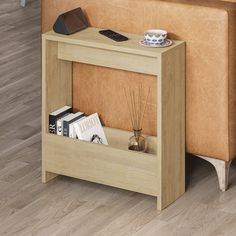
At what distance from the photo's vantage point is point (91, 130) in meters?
3.32

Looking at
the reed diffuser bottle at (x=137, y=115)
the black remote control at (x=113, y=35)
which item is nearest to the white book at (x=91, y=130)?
the reed diffuser bottle at (x=137, y=115)

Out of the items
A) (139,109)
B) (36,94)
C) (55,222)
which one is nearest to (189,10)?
(139,109)

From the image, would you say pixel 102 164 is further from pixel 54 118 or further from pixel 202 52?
pixel 202 52

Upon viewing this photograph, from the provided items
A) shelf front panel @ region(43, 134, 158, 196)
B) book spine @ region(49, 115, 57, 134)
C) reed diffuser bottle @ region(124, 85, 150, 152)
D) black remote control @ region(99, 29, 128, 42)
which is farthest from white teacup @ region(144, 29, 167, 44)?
book spine @ region(49, 115, 57, 134)

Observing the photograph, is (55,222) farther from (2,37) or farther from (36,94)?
(2,37)

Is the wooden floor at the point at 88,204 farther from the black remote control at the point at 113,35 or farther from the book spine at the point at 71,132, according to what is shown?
the black remote control at the point at 113,35

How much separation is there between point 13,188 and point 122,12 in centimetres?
79

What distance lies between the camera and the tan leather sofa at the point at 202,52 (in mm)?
3043

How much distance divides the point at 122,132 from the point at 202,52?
481mm

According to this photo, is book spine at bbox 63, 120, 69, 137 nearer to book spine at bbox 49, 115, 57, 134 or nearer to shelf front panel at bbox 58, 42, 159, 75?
book spine at bbox 49, 115, 57, 134

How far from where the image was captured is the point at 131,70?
10.3 feet

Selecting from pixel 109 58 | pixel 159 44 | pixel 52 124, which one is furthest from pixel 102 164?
pixel 159 44

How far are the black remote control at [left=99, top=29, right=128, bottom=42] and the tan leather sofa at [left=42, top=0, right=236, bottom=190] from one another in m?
0.07

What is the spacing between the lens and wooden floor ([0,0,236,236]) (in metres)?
3.01
